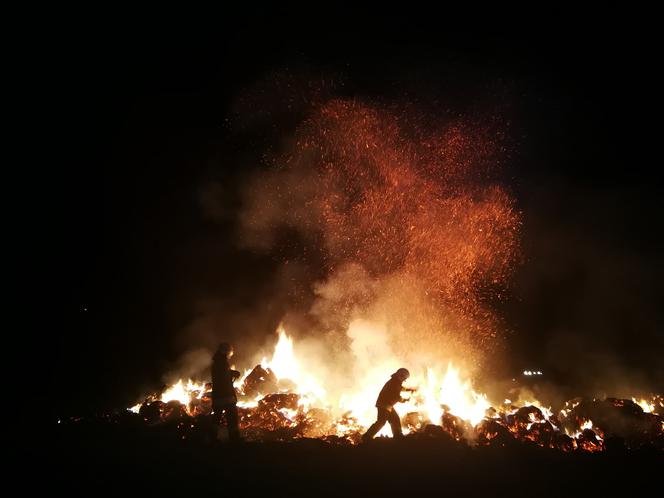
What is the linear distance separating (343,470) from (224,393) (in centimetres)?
340

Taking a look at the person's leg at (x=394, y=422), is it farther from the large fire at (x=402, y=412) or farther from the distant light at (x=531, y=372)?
the distant light at (x=531, y=372)

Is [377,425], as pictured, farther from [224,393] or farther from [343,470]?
[224,393]

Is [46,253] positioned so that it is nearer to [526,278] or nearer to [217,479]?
[217,479]

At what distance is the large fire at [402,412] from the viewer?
9680 mm

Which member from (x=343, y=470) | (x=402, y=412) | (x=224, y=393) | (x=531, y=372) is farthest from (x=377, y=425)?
(x=531, y=372)

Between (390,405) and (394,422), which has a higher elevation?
(390,405)

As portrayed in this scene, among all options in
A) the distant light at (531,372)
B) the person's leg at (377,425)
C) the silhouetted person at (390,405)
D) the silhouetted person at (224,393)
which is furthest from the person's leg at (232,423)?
the distant light at (531,372)

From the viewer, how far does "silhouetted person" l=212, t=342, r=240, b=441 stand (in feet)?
28.6

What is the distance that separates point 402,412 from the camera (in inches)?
428

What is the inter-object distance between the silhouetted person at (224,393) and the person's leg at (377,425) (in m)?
2.69

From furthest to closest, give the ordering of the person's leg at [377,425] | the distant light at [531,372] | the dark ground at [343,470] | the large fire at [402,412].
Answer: the distant light at [531,372] < the large fire at [402,412] < the person's leg at [377,425] < the dark ground at [343,470]

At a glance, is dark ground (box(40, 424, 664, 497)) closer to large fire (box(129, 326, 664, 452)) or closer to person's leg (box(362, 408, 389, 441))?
person's leg (box(362, 408, 389, 441))

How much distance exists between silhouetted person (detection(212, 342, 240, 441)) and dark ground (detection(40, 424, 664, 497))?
29.8 inches

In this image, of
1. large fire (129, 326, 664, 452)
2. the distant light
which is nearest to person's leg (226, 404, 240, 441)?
large fire (129, 326, 664, 452)
